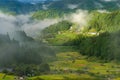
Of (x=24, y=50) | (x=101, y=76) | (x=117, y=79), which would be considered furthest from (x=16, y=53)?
(x=117, y=79)

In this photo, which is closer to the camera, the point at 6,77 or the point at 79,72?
the point at 6,77

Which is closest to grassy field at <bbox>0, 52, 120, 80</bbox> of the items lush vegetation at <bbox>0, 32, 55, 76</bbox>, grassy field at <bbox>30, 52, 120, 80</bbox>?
grassy field at <bbox>30, 52, 120, 80</bbox>

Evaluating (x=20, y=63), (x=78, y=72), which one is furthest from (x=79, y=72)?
(x=20, y=63)

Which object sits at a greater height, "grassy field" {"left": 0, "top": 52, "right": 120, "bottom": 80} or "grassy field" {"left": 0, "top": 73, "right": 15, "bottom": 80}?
"grassy field" {"left": 0, "top": 73, "right": 15, "bottom": 80}

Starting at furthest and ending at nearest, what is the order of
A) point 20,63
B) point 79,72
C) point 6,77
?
point 20,63 < point 79,72 < point 6,77

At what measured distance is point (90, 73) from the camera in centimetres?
16388

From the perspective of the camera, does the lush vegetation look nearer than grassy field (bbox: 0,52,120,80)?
No

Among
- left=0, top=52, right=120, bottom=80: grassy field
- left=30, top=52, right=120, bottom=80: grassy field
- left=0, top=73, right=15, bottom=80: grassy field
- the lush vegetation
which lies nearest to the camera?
left=0, top=73, right=15, bottom=80: grassy field

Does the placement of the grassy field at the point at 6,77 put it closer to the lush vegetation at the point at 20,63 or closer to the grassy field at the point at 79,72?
the grassy field at the point at 79,72

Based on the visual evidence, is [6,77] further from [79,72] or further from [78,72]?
[79,72]

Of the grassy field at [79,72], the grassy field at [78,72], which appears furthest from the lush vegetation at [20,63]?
the grassy field at [79,72]

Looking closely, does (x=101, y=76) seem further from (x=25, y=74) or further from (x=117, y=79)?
(x=25, y=74)

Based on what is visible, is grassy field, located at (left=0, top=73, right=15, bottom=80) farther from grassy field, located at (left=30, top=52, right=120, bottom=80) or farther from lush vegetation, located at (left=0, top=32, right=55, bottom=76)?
lush vegetation, located at (left=0, top=32, right=55, bottom=76)

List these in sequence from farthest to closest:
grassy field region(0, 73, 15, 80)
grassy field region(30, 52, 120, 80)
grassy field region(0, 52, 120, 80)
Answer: grassy field region(30, 52, 120, 80) < grassy field region(0, 52, 120, 80) < grassy field region(0, 73, 15, 80)
